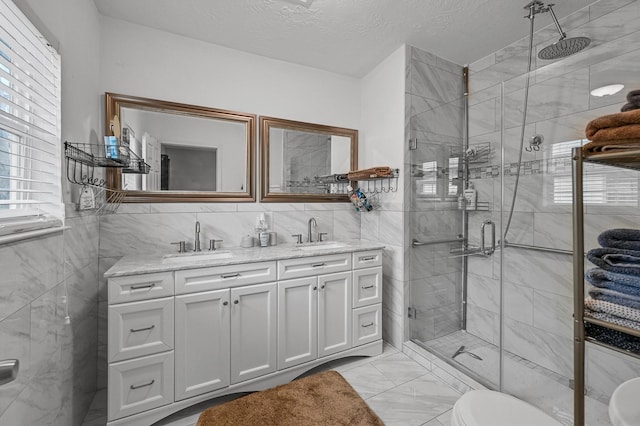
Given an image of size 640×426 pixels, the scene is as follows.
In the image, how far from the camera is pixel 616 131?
66cm

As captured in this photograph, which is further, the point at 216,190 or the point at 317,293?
the point at 216,190

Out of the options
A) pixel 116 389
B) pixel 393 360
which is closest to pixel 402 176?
pixel 393 360

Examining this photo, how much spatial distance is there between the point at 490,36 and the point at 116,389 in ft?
11.2

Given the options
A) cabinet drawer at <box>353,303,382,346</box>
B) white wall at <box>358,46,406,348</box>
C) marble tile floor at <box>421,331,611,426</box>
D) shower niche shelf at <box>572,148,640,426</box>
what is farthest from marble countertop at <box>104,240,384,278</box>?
shower niche shelf at <box>572,148,640,426</box>

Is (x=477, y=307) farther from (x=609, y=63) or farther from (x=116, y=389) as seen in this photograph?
(x=116, y=389)

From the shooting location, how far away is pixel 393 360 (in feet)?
7.31

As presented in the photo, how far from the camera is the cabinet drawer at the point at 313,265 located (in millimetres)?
1893

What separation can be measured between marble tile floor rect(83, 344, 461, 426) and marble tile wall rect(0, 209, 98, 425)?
37cm

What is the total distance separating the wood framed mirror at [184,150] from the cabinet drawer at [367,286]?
1084 mm

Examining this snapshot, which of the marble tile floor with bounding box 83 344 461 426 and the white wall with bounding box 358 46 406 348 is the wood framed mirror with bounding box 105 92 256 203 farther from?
the marble tile floor with bounding box 83 344 461 426

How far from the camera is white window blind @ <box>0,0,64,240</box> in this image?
956 millimetres

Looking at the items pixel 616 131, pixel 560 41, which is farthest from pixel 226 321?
pixel 560 41

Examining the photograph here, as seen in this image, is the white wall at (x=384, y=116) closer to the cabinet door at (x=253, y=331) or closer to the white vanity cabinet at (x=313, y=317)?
the white vanity cabinet at (x=313, y=317)

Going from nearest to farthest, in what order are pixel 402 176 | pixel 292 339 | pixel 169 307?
pixel 169 307
pixel 292 339
pixel 402 176
